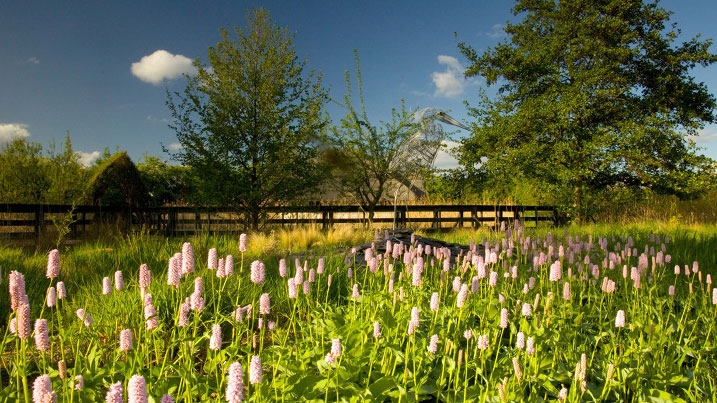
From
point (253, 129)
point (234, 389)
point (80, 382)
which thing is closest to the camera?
point (234, 389)

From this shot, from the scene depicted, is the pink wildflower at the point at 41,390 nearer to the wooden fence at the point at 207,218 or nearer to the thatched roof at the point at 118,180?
the wooden fence at the point at 207,218

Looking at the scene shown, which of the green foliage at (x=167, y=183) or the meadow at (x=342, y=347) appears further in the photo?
the green foliage at (x=167, y=183)

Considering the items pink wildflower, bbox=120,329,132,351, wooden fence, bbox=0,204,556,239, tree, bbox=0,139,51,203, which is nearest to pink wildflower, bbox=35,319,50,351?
pink wildflower, bbox=120,329,132,351

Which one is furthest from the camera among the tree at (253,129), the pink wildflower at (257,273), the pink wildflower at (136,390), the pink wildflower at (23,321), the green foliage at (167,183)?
the green foliage at (167,183)

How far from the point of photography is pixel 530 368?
100 inches

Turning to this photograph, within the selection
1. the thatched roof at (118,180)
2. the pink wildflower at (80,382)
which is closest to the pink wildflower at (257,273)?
the pink wildflower at (80,382)

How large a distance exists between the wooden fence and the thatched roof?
61 centimetres

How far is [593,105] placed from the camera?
17.7m

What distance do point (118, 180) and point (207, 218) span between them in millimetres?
3406

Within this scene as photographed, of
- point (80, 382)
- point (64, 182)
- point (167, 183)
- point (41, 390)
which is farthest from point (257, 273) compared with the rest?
point (167, 183)

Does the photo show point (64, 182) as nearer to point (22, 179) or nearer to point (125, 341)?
point (22, 179)

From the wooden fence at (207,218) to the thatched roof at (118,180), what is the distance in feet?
1.99

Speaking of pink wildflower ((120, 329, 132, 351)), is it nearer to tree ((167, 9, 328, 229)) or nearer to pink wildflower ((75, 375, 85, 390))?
pink wildflower ((75, 375, 85, 390))

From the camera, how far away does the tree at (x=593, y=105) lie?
16.2 m
